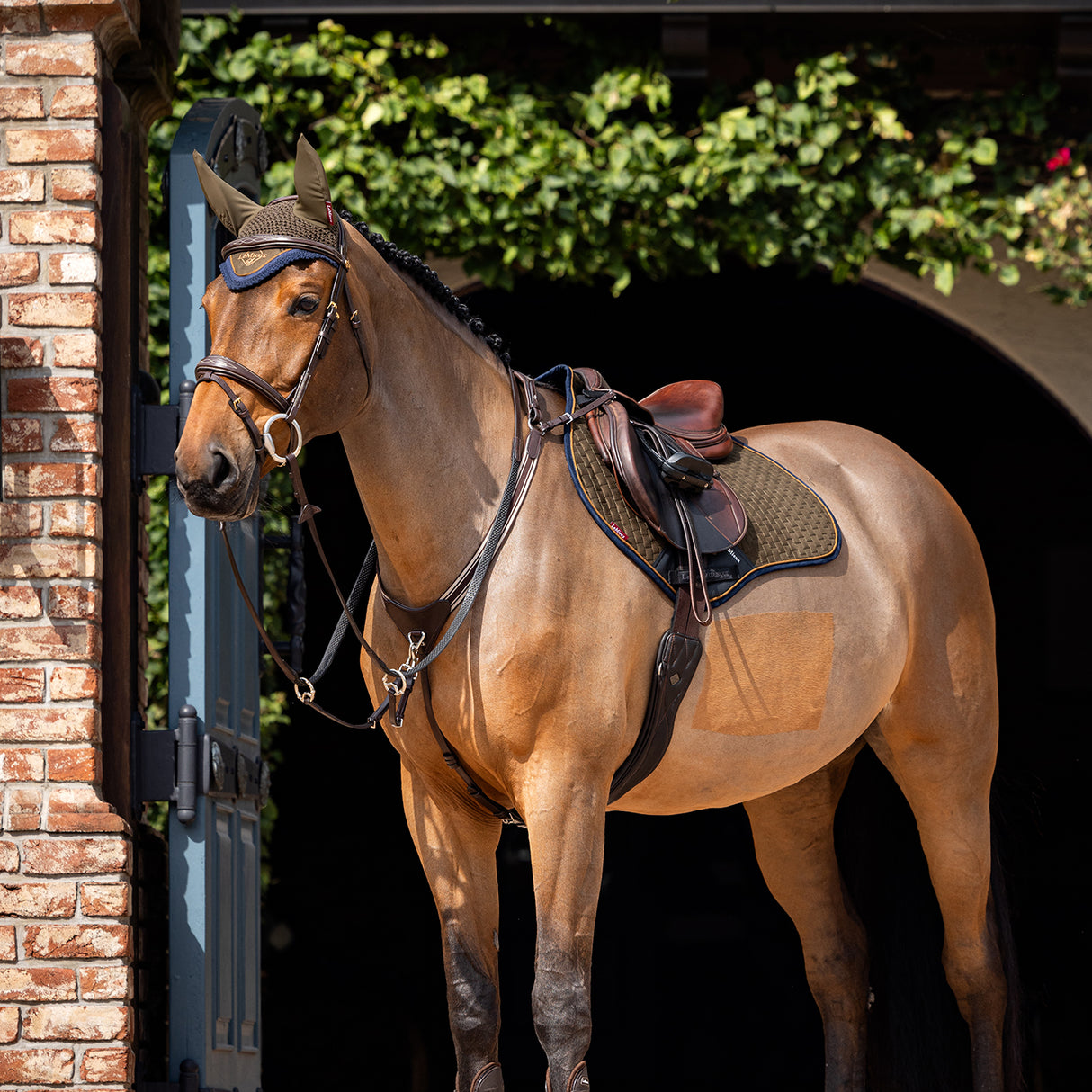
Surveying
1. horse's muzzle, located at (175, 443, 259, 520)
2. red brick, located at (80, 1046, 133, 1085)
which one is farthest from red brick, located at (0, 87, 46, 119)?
red brick, located at (80, 1046, 133, 1085)

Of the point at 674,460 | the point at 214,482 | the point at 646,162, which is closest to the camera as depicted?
the point at 214,482

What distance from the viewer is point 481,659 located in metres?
2.81

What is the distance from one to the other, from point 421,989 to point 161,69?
13.7 ft

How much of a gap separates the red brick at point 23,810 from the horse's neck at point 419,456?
954 mm

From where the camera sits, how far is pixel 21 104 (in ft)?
10.9

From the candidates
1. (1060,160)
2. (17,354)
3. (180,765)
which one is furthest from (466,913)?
(1060,160)

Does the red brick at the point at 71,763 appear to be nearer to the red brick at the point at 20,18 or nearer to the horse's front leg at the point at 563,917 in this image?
the horse's front leg at the point at 563,917

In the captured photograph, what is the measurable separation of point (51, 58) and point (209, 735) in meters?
1.58

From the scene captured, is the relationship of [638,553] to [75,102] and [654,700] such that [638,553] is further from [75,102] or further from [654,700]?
[75,102]

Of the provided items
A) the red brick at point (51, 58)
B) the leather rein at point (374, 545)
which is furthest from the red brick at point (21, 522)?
the red brick at point (51, 58)

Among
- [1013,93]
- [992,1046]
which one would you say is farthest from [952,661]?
[1013,93]

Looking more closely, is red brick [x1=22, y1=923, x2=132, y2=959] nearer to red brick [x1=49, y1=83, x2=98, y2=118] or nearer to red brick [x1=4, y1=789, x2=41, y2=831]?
red brick [x1=4, y1=789, x2=41, y2=831]

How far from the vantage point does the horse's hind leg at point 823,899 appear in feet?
12.2

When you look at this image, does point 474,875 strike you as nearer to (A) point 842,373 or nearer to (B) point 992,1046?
(B) point 992,1046
